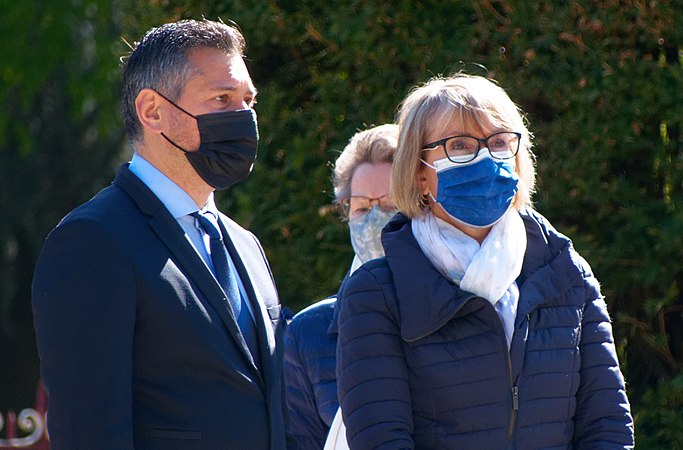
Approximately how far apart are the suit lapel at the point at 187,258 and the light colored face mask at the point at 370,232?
130cm

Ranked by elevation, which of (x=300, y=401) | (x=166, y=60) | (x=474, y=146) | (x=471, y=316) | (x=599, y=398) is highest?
(x=166, y=60)

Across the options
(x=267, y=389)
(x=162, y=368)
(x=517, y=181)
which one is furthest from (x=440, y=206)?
(x=162, y=368)

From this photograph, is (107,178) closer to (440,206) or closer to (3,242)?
(3,242)

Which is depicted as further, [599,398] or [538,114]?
[538,114]

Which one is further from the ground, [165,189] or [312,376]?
[165,189]

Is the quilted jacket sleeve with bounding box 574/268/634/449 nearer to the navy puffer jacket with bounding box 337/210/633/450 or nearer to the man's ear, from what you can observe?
the navy puffer jacket with bounding box 337/210/633/450

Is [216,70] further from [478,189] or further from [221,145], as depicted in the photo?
[478,189]

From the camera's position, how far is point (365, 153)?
3.97 metres

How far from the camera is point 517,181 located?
2904 millimetres

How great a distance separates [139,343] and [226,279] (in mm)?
343

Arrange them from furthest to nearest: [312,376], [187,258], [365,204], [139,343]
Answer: [365,204] → [312,376] → [187,258] → [139,343]

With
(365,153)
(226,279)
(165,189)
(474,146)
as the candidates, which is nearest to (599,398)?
(474,146)

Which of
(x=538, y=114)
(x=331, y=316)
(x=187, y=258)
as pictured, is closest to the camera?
(x=187, y=258)

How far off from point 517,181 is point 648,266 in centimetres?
138
